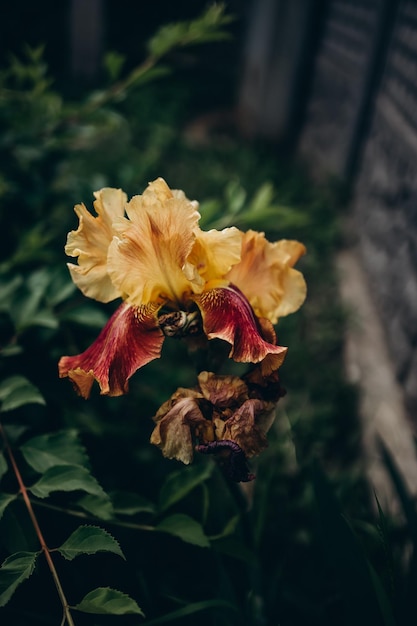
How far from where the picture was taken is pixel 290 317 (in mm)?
2617

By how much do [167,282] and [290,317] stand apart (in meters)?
1.84

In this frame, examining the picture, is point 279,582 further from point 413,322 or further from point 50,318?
point 413,322

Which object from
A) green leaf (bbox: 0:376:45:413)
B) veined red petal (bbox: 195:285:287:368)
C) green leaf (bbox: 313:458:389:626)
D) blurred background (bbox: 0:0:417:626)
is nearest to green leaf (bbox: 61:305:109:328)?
blurred background (bbox: 0:0:417:626)

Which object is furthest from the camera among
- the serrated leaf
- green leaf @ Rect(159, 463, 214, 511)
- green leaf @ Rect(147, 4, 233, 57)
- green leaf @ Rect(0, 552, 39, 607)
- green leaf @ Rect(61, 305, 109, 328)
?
green leaf @ Rect(147, 4, 233, 57)

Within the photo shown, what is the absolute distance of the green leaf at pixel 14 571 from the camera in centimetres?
69

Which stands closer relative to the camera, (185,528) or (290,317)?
(185,528)

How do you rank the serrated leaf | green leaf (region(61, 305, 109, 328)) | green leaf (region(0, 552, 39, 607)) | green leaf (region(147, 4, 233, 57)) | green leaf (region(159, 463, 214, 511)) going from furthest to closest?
green leaf (region(147, 4, 233, 57)) < green leaf (region(61, 305, 109, 328)) < green leaf (region(159, 463, 214, 511)) < the serrated leaf < green leaf (region(0, 552, 39, 607))

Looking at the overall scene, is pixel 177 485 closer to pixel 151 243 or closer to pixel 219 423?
pixel 219 423

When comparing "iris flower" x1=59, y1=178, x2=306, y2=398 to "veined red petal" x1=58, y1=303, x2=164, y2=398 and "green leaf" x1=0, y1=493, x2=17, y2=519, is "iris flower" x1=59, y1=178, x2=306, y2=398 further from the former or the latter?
"green leaf" x1=0, y1=493, x2=17, y2=519

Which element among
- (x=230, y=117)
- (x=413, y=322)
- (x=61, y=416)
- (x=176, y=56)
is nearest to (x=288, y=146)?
(x=230, y=117)

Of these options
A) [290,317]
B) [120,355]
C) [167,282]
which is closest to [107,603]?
[120,355]

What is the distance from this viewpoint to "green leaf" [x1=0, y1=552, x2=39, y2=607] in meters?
0.69

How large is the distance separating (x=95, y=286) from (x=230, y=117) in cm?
447

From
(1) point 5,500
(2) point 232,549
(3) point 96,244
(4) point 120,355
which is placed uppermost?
(3) point 96,244
